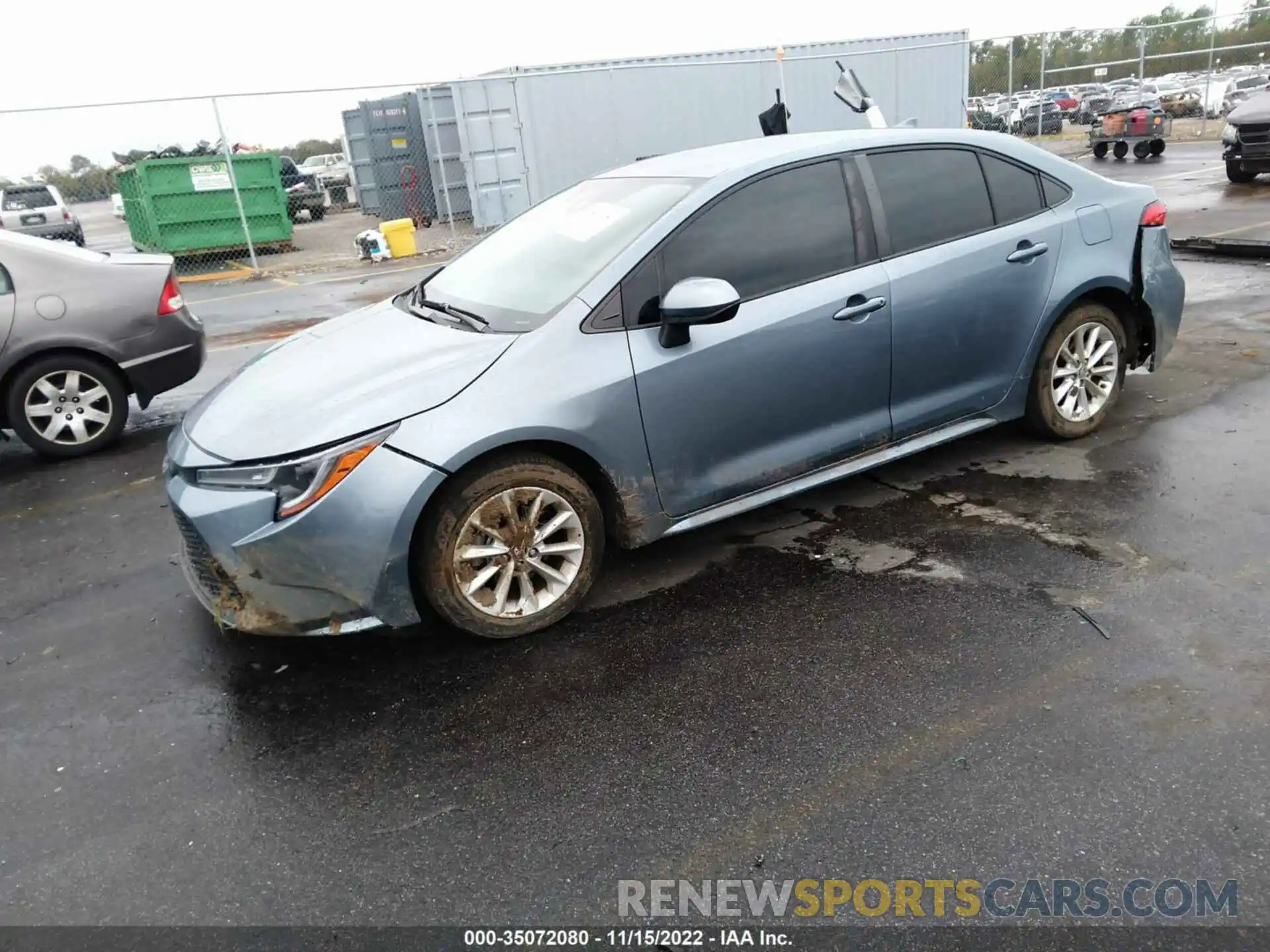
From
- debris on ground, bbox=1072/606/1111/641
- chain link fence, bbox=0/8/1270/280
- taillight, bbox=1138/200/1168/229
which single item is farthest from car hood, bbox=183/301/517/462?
chain link fence, bbox=0/8/1270/280

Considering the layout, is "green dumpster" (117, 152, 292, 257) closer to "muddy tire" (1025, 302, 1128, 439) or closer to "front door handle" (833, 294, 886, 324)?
"front door handle" (833, 294, 886, 324)

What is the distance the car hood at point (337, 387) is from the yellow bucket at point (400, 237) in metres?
13.2

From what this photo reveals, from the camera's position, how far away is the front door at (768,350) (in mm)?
3729

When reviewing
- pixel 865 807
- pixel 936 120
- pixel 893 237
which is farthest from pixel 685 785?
pixel 936 120

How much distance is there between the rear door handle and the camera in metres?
4.55

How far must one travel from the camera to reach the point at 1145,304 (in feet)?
16.5

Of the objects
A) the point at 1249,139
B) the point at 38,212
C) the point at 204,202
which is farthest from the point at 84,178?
the point at 1249,139

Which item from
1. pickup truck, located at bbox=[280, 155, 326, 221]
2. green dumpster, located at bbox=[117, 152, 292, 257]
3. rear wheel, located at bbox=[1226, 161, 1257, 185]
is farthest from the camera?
pickup truck, located at bbox=[280, 155, 326, 221]

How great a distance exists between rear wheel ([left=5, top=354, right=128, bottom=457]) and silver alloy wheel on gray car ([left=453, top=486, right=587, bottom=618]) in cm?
413

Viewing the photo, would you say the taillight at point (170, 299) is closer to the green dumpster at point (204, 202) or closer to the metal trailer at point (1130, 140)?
→ the green dumpster at point (204, 202)

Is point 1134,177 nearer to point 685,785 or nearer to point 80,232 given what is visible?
point 685,785

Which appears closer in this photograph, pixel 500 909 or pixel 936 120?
pixel 500 909

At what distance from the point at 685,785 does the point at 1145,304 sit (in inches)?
151

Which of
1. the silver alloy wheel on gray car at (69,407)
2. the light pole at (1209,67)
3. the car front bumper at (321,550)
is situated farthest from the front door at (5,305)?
the light pole at (1209,67)
